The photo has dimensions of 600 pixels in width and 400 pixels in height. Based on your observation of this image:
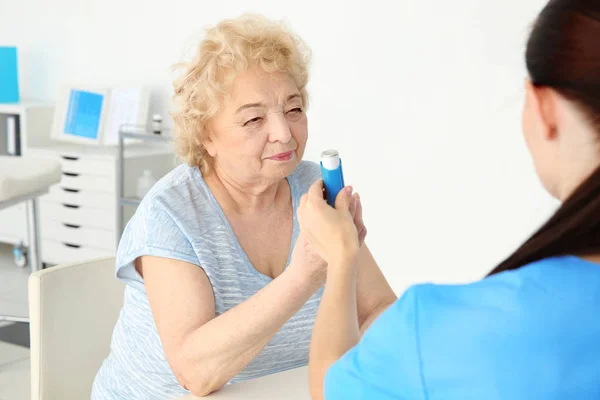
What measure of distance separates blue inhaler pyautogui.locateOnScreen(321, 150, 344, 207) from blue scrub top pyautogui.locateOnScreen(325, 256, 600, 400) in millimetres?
420

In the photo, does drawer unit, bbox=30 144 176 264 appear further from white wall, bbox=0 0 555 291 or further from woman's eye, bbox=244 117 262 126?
woman's eye, bbox=244 117 262 126

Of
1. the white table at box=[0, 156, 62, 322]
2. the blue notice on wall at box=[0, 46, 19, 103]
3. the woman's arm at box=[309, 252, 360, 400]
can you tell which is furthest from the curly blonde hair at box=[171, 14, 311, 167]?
the blue notice on wall at box=[0, 46, 19, 103]

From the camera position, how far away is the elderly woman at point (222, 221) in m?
1.50

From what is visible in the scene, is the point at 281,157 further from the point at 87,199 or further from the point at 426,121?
the point at 87,199

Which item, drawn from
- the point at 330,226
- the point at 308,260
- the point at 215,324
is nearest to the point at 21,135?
the point at 215,324

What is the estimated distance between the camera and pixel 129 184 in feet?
13.3

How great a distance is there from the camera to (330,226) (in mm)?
1146

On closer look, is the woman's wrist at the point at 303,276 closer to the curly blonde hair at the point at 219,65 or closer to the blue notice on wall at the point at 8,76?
the curly blonde hair at the point at 219,65

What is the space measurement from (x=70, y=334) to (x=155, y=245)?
0.28 m

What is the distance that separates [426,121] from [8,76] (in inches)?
97.6

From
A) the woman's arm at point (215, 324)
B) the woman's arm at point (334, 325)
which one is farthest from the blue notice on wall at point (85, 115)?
the woman's arm at point (334, 325)

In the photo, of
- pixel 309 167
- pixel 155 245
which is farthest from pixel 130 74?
pixel 155 245

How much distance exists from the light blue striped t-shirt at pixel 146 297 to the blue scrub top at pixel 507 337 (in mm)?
768

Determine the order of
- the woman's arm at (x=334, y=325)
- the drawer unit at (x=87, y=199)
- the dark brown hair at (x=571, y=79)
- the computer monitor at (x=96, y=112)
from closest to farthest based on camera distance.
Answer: the dark brown hair at (x=571, y=79), the woman's arm at (x=334, y=325), the drawer unit at (x=87, y=199), the computer monitor at (x=96, y=112)
